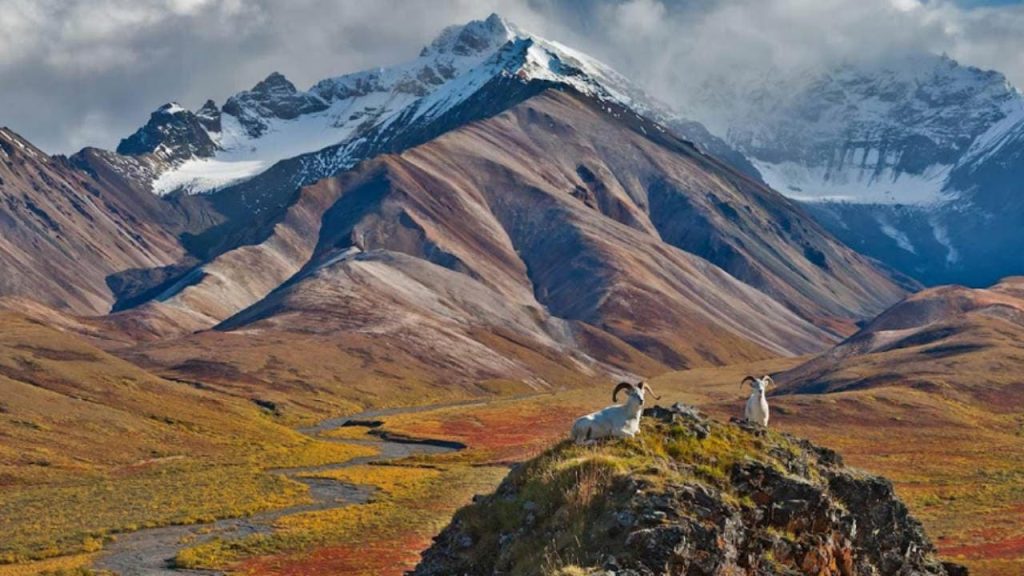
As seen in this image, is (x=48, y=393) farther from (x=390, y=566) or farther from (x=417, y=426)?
A: (x=390, y=566)

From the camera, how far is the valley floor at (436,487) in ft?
184

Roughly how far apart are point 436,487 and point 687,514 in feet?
219

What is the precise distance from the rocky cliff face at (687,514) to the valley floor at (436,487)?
4236mm

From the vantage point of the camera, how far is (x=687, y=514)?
2325 cm

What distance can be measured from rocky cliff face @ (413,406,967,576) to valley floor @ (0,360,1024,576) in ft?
13.9

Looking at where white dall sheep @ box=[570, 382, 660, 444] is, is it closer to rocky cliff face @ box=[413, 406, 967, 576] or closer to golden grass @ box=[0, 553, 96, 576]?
rocky cliff face @ box=[413, 406, 967, 576]

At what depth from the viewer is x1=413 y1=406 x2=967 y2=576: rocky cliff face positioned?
22.8 m

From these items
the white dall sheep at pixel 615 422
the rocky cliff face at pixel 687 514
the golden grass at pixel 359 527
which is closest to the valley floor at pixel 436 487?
the golden grass at pixel 359 527

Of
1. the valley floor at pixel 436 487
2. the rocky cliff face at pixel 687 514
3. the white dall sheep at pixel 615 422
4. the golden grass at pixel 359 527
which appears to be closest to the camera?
the rocky cliff face at pixel 687 514

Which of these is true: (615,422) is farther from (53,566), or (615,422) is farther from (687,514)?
(53,566)

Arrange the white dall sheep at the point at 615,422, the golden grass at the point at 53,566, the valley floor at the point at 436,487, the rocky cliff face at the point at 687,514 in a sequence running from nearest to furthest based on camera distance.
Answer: the rocky cliff face at the point at 687,514 < the white dall sheep at the point at 615,422 < the golden grass at the point at 53,566 < the valley floor at the point at 436,487

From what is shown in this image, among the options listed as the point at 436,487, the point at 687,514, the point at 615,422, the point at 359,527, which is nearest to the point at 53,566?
the point at 359,527

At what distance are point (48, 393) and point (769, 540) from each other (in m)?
114

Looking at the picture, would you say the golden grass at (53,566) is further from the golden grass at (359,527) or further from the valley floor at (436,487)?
the golden grass at (359,527)
